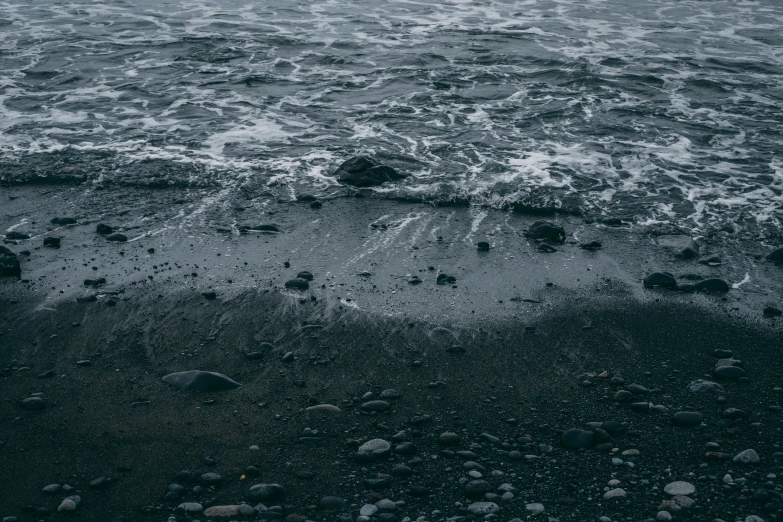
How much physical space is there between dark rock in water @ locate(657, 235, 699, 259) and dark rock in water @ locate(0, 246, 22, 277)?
322 inches

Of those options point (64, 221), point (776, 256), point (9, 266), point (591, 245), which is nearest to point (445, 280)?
point (591, 245)

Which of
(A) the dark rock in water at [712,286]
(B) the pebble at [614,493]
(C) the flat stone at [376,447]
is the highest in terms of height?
(A) the dark rock in water at [712,286]

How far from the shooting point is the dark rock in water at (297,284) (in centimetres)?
827

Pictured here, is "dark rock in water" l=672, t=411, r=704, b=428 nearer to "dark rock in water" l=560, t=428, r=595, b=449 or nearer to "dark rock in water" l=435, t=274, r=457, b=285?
"dark rock in water" l=560, t=428, r=595, b=449

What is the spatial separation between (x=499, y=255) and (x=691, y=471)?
13.4 feet

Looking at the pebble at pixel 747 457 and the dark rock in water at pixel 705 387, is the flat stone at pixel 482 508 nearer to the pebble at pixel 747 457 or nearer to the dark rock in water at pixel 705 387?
the pebble at pixel 747 457

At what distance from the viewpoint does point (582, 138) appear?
12.9 meters

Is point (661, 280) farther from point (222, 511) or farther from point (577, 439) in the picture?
point (222, 511)

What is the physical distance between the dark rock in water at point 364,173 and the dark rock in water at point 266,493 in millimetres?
6250

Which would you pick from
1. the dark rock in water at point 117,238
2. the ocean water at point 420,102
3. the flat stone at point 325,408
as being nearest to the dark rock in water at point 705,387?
the flat stone at point 325,408

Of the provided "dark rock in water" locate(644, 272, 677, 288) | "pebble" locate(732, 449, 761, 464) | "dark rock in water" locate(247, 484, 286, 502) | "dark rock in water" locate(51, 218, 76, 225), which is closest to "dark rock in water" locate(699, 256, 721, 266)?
"dark rock in water" locate(644, 272, 677, 288)

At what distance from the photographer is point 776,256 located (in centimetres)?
905

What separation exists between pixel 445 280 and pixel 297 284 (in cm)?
178

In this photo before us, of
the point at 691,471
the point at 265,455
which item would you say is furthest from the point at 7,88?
the point at 691,471
